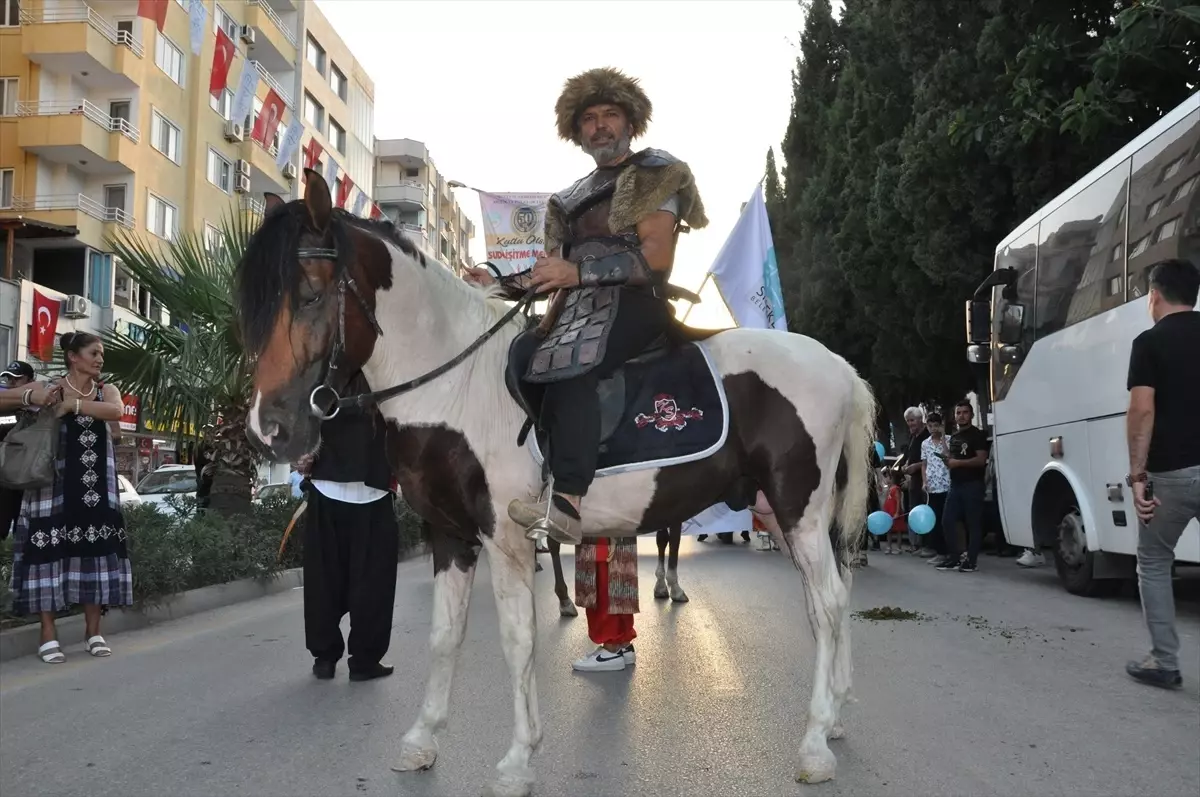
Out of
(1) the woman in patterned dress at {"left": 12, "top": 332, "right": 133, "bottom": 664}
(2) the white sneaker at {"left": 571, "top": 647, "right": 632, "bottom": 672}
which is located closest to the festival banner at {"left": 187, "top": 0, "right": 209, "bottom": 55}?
(1) the woman in patterned dress at {"left": 12, "top": 332, "right": 133, "bottom": 664}

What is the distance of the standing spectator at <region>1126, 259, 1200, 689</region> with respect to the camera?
5750 millimetres

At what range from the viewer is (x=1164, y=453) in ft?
19.1

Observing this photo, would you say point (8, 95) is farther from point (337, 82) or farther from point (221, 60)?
point (337, 82)

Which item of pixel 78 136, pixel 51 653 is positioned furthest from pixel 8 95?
pixel 51 653

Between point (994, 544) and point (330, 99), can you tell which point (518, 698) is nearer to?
point (994, 544)

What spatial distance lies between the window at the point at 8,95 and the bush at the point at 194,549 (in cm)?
2351

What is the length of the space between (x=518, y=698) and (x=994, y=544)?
1369 cm

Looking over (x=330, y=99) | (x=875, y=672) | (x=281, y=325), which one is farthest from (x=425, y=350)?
(x=330, y=99)

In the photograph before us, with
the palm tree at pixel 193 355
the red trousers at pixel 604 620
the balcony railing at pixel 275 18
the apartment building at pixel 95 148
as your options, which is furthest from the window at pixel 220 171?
the red trousers at pixel 604 620

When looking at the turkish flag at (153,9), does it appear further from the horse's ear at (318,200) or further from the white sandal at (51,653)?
the horse's ear at (318,200)

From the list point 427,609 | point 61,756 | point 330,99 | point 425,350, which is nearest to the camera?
point 425,350

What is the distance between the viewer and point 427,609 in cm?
935

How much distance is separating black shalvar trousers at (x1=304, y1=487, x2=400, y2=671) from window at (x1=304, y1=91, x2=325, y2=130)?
44950mm

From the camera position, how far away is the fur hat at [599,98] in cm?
441
